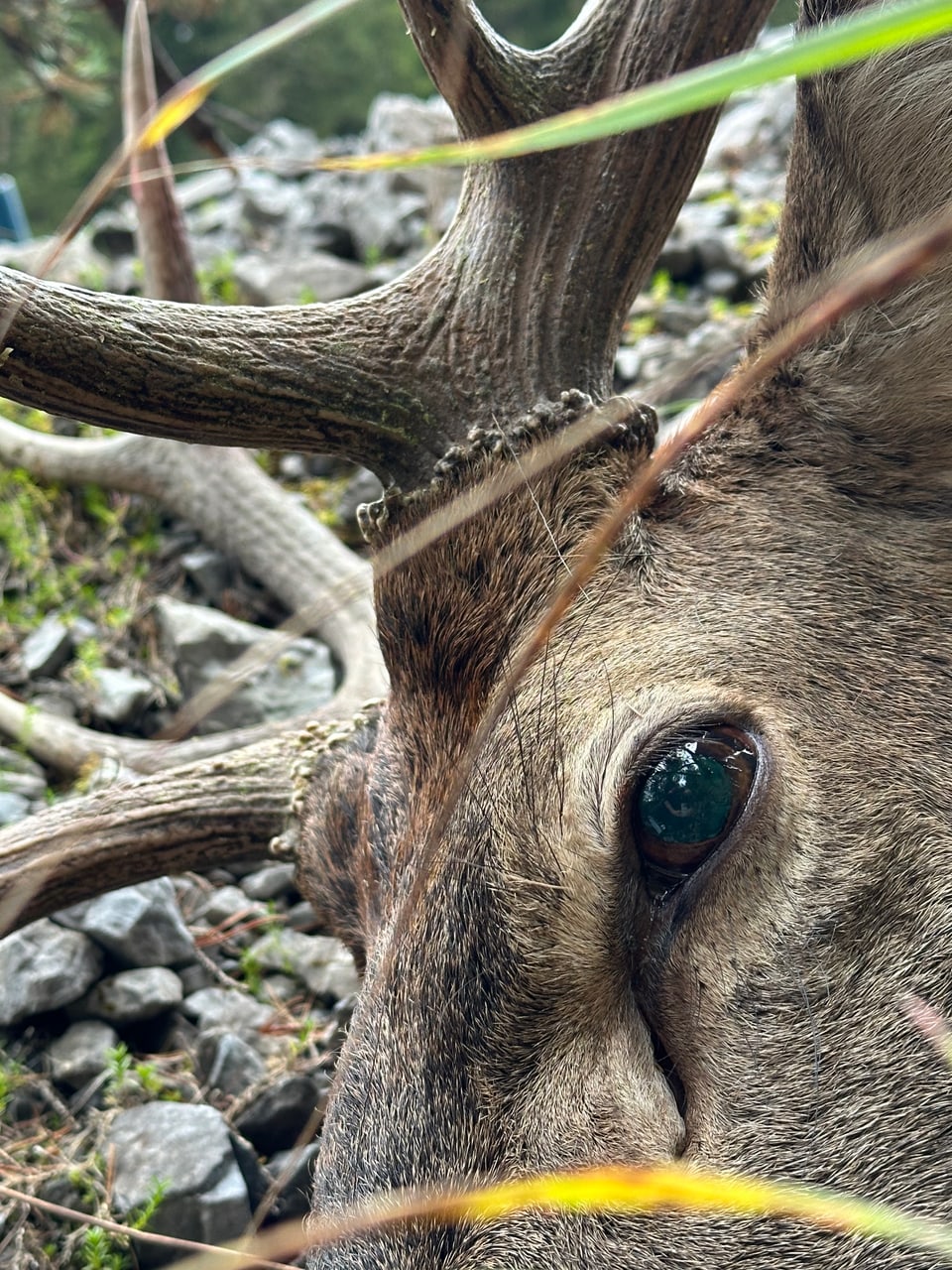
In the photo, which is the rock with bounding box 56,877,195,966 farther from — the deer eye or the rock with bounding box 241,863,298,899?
the deer eye

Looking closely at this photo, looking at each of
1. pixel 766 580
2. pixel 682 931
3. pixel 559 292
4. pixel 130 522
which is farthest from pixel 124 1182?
pixel 130 522

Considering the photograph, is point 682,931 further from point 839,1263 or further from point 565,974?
point 839,1263

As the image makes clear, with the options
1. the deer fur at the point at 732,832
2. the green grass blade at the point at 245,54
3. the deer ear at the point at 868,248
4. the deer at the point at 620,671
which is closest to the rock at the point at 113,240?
the deer at the point at 620,671

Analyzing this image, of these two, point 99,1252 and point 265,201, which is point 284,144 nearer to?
point 265,201

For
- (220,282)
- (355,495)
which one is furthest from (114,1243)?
(220,282)

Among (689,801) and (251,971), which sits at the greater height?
(251,971)
